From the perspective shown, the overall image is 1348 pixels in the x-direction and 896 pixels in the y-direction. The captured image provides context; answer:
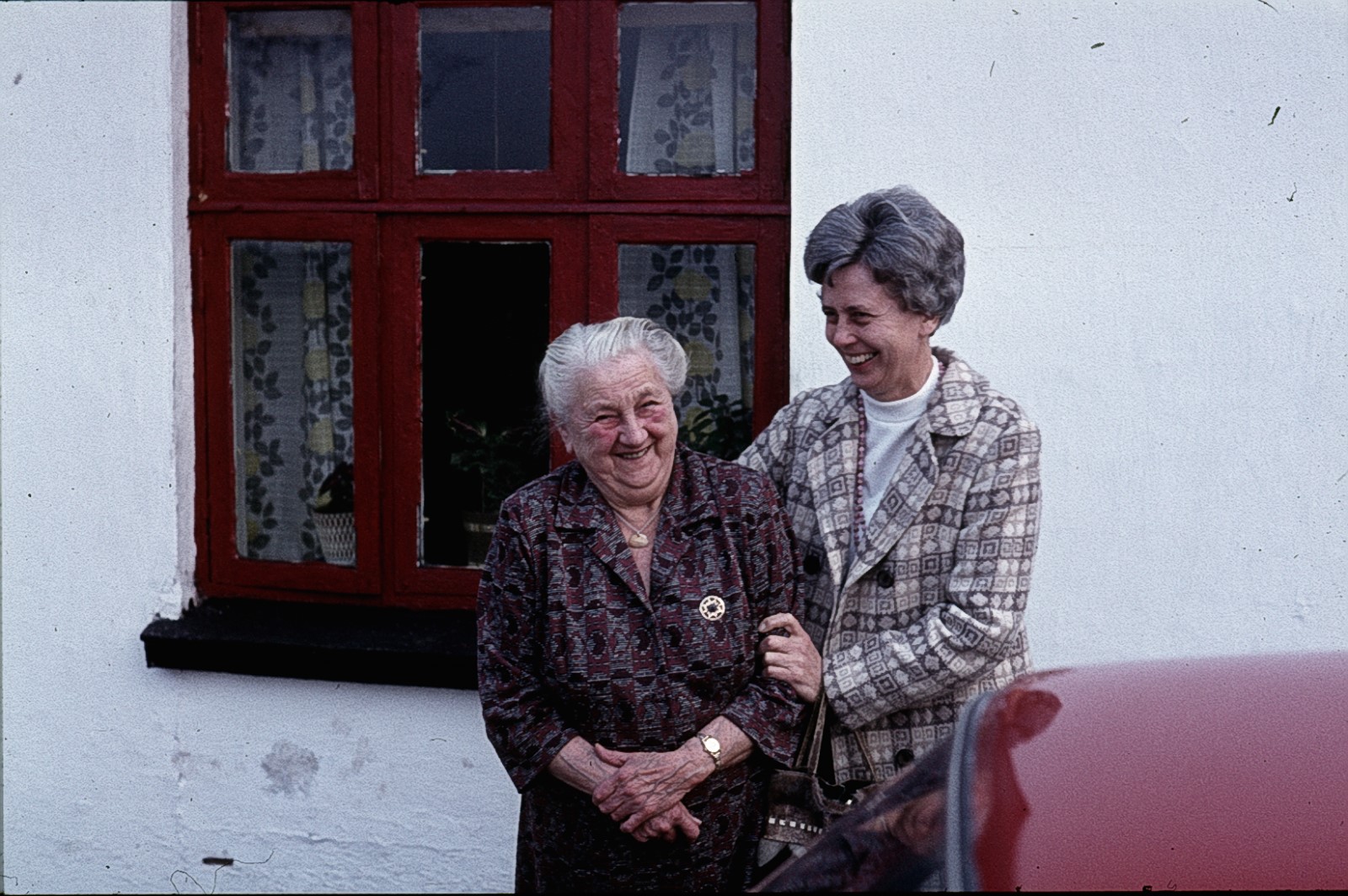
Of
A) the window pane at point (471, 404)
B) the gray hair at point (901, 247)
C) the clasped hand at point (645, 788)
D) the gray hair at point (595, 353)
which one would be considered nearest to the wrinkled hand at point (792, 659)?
the clasped hand at point (645, 788)

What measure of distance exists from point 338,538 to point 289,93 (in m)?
1.32

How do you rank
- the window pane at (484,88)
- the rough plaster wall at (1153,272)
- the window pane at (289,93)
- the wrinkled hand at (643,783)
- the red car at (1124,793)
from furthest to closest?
the window pane at (289,93), the window pane at (484,88), the rough plaster wall at (1153,272), the wrinkled hand at (643,783), the red car at (1124,793)

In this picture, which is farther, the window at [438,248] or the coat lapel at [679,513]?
the window at [438,248]

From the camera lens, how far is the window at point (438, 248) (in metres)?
4.06

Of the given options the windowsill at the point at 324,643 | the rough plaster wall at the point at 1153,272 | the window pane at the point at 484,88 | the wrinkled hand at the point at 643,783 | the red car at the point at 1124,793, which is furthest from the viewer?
the window pane at the point at 484,88

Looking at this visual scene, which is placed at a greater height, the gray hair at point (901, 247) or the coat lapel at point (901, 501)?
the gray hair at point (901, 247)

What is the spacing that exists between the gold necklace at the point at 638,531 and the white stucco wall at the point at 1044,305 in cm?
117

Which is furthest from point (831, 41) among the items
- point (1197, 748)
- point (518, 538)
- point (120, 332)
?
point (1197, 748)

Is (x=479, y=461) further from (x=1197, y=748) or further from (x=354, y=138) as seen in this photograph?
(x=1197, y=748)

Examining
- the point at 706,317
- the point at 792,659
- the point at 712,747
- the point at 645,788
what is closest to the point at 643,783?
the point at 645,788

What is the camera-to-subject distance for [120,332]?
166 inches

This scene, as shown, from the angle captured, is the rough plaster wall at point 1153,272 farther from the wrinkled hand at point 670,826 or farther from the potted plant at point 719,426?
the wrinkled hand at point 670,826

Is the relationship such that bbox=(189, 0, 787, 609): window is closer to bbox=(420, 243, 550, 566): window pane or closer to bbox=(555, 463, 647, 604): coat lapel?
bbox=(420, 243, 550, 566): window pane

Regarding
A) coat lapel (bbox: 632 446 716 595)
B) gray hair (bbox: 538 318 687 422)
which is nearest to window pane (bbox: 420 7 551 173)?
gray hair (bbox: 538 318 687 422)
